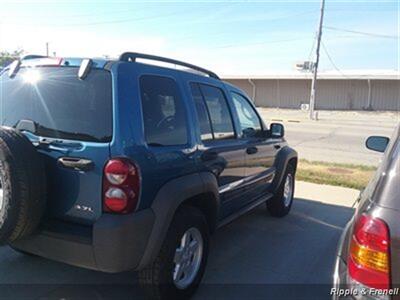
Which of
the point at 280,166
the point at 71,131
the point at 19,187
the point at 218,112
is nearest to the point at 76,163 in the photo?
the point at 71,131

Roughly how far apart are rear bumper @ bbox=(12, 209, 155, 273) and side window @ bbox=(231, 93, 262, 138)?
7.12ft

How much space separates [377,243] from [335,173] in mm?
7838

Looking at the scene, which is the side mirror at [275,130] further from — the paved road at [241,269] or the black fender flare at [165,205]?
the black fender flare at [165,205]

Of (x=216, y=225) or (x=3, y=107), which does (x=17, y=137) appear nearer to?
(x=3, y=107)

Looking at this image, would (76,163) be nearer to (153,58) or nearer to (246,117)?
(153,58)

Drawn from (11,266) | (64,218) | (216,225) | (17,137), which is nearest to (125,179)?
(64,218)

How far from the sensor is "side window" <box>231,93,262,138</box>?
16.2 ft

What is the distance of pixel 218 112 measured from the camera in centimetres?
440

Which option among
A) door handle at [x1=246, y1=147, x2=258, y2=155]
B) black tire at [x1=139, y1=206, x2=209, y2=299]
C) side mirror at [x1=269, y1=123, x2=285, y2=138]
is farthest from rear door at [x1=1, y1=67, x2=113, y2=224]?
side mirror at [x1=269, y1=123, x2=285, y2=138]

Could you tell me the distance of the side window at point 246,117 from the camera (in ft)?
16.2

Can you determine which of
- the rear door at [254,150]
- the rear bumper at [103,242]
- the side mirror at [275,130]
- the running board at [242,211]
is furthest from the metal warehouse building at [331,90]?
the rear bumper at [103,242]

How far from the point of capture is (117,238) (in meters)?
2.89

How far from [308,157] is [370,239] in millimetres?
→ 10560

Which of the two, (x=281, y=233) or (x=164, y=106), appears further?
(x=281, y=233)
